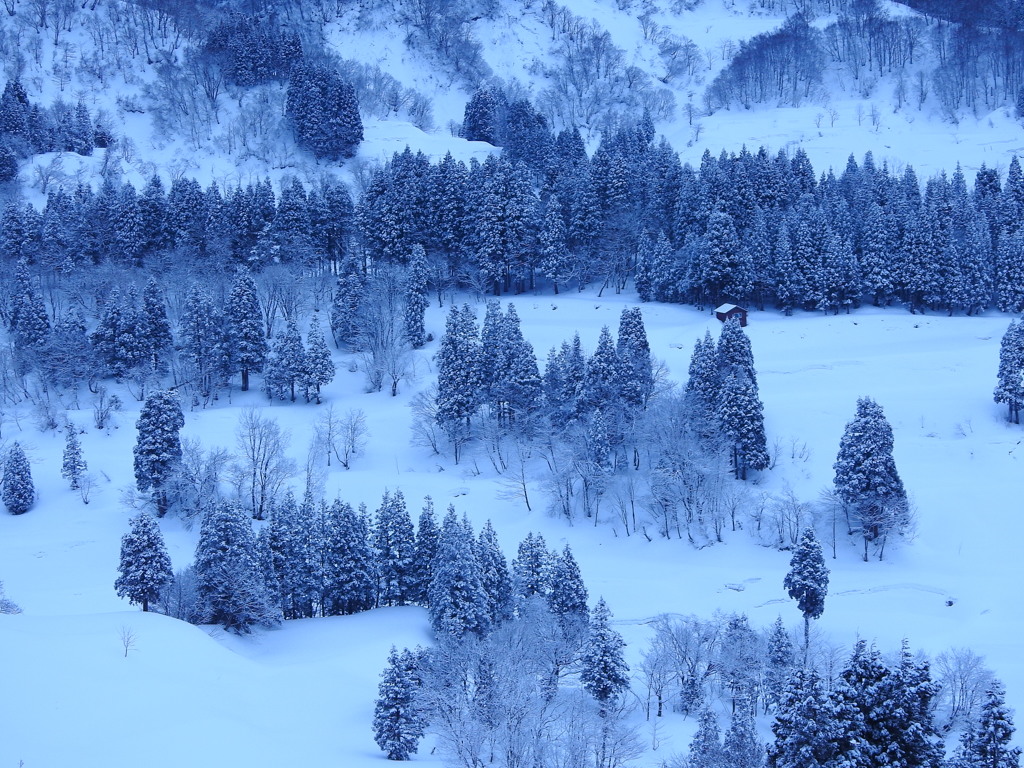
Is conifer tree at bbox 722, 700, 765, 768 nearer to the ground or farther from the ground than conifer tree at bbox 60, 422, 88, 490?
nearer to the ground

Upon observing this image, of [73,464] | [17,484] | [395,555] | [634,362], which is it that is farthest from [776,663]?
[17,484]

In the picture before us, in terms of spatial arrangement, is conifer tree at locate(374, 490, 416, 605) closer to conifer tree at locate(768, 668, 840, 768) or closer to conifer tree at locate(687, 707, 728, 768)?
conifer tree at locate(687, 707, 728, 768)

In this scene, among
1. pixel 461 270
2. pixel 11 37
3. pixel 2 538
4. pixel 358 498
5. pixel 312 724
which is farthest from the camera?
pixel 11 37

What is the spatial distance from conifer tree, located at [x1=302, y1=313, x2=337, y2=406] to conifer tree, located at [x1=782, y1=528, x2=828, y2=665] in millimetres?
34134

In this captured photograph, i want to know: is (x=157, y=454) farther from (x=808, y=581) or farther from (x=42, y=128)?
(x=42, y=128)

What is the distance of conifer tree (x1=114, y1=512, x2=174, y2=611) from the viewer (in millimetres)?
39094

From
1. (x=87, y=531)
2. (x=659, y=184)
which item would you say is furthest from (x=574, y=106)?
(x=87, y=531)

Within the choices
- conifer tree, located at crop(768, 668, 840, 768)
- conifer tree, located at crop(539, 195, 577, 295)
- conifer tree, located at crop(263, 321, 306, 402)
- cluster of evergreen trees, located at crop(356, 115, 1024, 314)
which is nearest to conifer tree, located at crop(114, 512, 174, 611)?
conifer tree, located at crop(263, 321, 306, 402)

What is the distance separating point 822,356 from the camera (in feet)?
207

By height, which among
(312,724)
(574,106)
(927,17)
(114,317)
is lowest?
(312,724)

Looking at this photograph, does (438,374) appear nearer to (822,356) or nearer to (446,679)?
(822,356)

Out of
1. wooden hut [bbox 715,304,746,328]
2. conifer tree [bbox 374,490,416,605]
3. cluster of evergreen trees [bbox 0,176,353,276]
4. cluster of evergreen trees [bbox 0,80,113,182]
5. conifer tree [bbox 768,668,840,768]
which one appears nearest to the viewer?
conifer tree [bbox 768,668,840,768]

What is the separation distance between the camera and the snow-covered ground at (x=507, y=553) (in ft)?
88.2

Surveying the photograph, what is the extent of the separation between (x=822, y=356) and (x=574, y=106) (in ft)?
227
